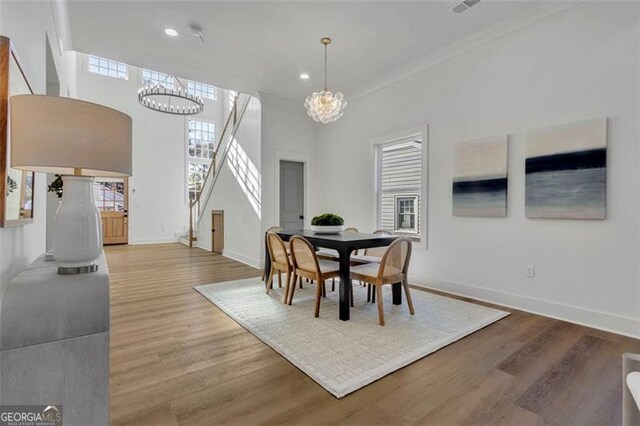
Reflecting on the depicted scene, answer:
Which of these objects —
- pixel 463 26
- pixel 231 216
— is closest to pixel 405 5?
pixel 463 26

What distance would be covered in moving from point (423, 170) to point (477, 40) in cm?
170

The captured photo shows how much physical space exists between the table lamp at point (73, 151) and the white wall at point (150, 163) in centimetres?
849


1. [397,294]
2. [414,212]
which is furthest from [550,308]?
[414,212]

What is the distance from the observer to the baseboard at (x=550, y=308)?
8.64 ft

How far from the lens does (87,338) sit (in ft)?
3.74

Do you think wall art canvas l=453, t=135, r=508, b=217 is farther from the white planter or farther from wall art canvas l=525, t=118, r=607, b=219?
the white planter

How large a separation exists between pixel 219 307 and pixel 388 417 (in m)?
2.29

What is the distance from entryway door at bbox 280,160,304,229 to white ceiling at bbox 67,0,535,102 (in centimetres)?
182

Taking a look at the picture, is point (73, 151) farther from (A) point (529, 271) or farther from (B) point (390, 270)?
(A) point (529, 271)

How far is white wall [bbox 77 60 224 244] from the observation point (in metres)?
Answer: 8.49

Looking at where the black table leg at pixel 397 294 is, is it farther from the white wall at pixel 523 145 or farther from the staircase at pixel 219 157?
the staircase at pixel 219 157

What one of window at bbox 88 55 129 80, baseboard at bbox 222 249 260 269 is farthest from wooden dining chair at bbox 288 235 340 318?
window at bbox 88 55 129 80

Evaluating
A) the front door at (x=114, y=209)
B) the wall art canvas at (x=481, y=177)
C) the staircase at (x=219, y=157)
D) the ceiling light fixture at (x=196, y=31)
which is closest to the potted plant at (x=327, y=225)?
the wall art canvas at (x=481, y=177)

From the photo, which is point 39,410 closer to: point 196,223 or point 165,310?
point 165,310
